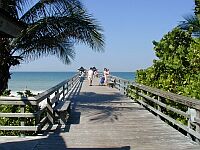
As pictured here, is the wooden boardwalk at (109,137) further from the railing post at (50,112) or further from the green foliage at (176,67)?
the green foliage at (176,67)

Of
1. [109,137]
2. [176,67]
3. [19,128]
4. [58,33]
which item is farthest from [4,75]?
[109,137]

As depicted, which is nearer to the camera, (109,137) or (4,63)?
(109,137)

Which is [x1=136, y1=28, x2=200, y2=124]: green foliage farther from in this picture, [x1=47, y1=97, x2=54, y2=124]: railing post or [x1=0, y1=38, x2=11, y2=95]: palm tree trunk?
[x1=0, y1=38, x2=11, y2=95]: palm tree trunk

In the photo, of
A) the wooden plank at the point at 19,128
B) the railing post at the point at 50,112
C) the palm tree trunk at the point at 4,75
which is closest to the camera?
the wooden plank at the point at 19,128

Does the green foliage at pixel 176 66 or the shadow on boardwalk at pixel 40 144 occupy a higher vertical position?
the green foliage at pixel 176 66

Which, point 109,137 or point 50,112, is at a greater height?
point 50,112

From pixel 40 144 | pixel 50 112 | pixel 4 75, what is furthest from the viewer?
pixel 4 75

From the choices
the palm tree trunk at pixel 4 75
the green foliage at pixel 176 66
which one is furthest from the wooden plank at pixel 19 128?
the palm tree trunk at pixel 4 75

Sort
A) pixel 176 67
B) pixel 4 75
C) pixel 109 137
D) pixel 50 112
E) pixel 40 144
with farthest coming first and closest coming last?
1. pixel 4 75
2. pixel 176 67
3. pixel 50 112
4. pixel 109 137
5. pixel 40 144

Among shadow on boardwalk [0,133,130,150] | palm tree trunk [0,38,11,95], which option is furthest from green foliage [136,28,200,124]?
palm tree trunk [0,38,11,95]

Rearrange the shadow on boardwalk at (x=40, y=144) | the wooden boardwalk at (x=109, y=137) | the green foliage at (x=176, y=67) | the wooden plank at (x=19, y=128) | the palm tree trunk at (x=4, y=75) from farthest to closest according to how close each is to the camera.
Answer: the palm tree trunk at (x=4, y=75) → the green foliage at (x=176, y=67) → the wooden plank at (x=19, y=128) → the wooden boardwalk at (x=109, y=137) → the shadow on boardwalk at (x=40, y=144)

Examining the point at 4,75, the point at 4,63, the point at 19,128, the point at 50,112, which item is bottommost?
the point at 19,128

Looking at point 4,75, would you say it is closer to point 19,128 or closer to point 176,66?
point 19,128

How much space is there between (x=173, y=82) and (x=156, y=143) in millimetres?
4870
